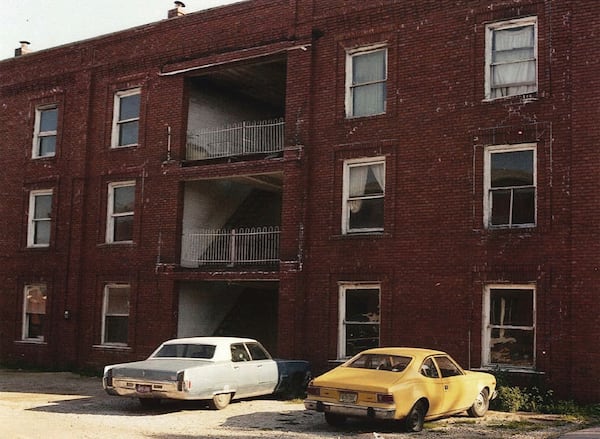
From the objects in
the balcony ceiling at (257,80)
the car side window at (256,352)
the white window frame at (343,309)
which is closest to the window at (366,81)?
the balcony ceiling at (257,80)

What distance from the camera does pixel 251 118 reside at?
25.9 meters

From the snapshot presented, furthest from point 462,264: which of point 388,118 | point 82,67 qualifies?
point 82,67

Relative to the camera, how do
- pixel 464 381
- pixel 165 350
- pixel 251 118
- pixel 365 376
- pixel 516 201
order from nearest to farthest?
pixel 365 376 < pixel 464 381 < pixel 165 350 < pixel 516 201 < pixel 251 118

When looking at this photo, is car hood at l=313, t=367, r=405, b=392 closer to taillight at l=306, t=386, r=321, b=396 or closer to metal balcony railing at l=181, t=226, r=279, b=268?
taillight at l=306, t=386, r=321, b=396

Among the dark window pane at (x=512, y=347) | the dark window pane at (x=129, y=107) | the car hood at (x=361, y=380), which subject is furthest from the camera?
the dark window pane at (x=129, y=107)

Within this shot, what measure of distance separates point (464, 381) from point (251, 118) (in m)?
13.9

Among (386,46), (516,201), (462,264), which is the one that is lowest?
(462,264)

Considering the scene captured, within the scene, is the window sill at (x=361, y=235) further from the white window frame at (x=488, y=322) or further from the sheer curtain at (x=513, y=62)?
the sheer curtain at (x=513, y=62)

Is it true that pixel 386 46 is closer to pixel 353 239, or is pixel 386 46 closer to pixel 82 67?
pixel 353 239

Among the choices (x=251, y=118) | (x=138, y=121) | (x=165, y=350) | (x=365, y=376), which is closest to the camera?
(x=365, y=376)

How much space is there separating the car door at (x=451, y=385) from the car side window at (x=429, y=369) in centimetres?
14

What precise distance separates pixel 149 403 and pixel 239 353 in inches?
79.2

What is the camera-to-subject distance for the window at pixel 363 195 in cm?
1936

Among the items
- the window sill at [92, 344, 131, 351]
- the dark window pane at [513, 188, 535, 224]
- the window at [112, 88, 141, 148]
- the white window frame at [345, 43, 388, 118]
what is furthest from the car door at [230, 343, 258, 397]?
the window at [112, 88, 141, 148]
